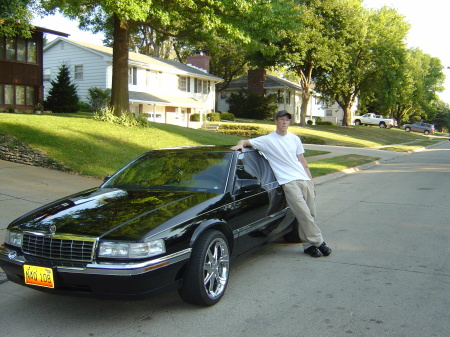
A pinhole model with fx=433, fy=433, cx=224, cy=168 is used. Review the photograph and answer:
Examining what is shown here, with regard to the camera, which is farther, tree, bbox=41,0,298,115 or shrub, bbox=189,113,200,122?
shrub, bbox=189,113,200,122

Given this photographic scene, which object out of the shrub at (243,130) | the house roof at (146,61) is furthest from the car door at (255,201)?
the house roof at (146,61)

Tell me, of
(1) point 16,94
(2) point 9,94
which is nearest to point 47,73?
(1) point 16,94

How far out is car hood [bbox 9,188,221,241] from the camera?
374cm

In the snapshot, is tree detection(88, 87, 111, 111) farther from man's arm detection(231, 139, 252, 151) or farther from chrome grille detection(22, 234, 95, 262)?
chrome grille detection(22, 234, 95, 262)

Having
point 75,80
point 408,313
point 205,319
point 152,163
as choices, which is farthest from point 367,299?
point 75,80

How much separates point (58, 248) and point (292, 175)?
2995 millimetres

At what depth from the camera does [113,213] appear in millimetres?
4098

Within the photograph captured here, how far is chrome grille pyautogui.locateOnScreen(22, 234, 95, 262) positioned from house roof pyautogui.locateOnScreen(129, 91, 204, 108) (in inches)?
1116

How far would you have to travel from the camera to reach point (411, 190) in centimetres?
1163

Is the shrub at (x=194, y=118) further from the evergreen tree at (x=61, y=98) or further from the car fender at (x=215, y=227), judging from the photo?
the car fender at (x=215, y=227)

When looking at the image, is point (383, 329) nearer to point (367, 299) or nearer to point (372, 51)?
point (367, 299)

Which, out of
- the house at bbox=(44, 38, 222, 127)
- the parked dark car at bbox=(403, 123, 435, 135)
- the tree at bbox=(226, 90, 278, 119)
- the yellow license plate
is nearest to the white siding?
the house at bbox=(44, 38, 222, 127)

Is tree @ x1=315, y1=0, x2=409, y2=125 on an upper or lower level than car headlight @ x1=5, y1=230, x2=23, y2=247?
upper

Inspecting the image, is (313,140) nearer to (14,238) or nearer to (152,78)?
(152,78)
